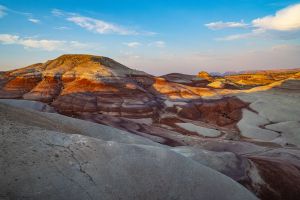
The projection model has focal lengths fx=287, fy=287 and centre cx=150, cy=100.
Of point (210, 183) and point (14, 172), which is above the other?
point (14, 172)

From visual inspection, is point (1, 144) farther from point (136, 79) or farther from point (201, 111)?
point (136, 79)

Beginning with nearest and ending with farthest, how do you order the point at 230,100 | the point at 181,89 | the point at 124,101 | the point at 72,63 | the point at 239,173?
the point at 239,173, the point at 124,101, the point at 230,100, the point at 181,89, the point at 72,63

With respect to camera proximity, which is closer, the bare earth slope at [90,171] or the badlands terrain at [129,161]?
the bare earth slope at [90,171]

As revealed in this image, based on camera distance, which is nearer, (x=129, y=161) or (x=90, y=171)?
(x=90, y=171)

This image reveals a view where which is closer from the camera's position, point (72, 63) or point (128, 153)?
point (128, 153)

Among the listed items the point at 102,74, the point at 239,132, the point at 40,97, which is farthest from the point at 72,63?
the point at 239,132

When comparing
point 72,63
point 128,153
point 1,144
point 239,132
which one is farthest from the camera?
point 72,63

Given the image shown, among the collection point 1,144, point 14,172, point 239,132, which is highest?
point 1,144

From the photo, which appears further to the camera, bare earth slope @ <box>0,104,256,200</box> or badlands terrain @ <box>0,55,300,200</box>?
badlands terrain @ <box>0,55,300,200</box>

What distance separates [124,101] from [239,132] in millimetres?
19839

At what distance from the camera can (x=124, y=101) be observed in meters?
50.1

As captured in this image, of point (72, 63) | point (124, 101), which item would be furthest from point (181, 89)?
point (72, 63)

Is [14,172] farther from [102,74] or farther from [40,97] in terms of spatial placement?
[102,74]

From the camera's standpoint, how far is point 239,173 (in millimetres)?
14820
